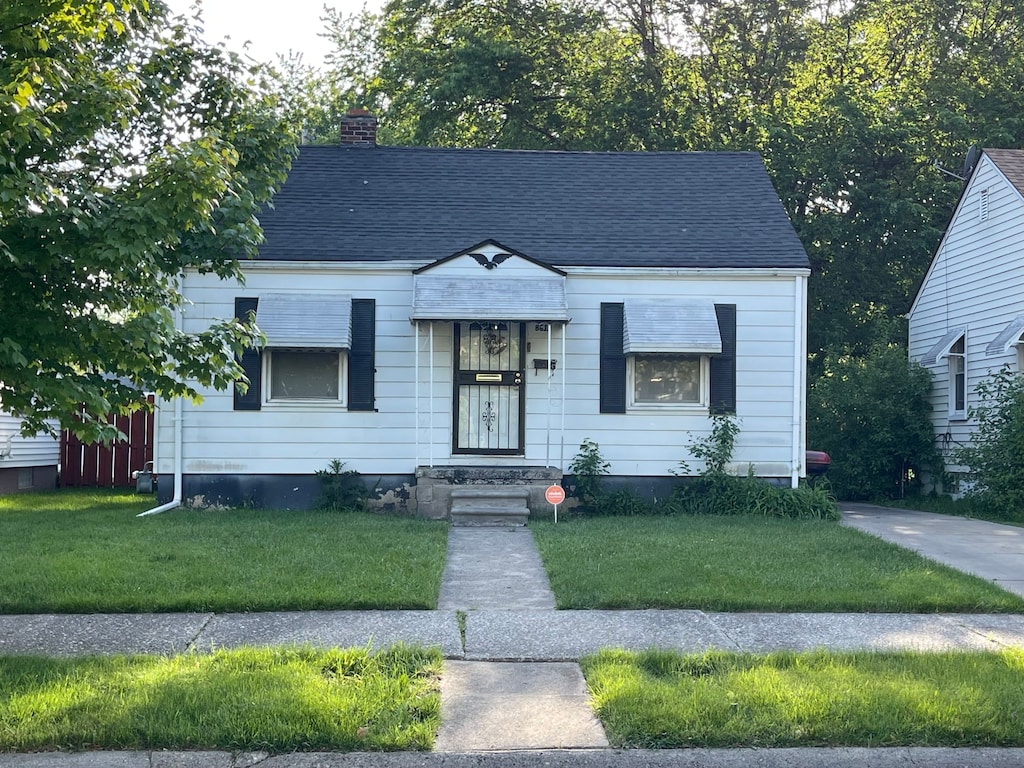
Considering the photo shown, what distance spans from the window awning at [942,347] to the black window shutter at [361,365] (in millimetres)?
10264

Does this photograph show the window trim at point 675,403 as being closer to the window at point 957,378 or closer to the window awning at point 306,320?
the window awning at point 306,320

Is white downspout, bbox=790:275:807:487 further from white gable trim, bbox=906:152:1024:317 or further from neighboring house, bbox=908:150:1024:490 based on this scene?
white gable trim, bbox=906:152:1024:317

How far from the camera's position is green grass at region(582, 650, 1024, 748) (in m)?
4.99

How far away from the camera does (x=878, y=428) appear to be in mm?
17984

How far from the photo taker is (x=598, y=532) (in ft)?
37.5

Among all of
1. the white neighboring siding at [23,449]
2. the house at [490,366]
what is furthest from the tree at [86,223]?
the white neighboring siding at [23,449]

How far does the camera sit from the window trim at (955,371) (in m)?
17.7

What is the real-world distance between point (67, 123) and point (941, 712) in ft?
19.2

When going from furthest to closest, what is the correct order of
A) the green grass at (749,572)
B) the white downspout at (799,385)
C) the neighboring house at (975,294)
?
the neighboring house at (975,294), the white downspout at (799,385), the green grass at (749,572)

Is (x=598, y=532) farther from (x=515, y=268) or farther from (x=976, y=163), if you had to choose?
(x=976, y=163)

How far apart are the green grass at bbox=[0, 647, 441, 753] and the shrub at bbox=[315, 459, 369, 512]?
7446 millimetres

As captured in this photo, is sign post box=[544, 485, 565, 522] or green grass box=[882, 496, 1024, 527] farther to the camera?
green grass box=[882, 496, 1024, 527]

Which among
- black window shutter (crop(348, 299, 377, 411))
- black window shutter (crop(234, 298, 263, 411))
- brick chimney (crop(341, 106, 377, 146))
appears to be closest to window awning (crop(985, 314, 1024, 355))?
black window shutter (crop(348, 299, 377, 411))

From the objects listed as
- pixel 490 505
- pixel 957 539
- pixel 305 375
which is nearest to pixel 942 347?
pixel 957 539
